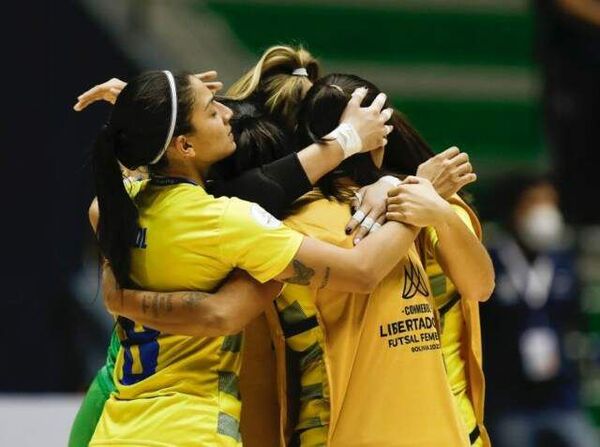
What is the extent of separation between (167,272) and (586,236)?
21.0 ft

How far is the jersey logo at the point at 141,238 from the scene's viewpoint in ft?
11.5

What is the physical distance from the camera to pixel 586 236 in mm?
9578

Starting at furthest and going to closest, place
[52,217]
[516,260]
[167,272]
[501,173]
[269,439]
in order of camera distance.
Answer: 1. [501,173]
2. [52,217]
3. [516,260]
4. [269,439]
5. [167,272]

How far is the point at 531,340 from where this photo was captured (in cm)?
830

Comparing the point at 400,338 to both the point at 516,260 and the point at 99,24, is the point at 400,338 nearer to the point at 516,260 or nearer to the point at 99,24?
the point at 516,260

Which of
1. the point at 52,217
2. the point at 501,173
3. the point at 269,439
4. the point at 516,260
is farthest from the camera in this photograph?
the point at 501,173

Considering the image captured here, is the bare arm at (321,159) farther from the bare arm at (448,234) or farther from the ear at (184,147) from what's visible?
the ear at (184,147)

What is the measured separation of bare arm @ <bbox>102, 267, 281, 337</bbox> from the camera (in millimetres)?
3438

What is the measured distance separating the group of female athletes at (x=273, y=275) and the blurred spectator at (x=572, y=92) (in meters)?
5.22

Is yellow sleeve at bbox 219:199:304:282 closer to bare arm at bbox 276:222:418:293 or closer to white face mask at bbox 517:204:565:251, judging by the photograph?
bare arm at bbox 276:222:418:293

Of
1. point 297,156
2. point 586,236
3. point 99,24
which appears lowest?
point 586,236

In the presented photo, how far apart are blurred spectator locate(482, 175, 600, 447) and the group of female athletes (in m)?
4.34

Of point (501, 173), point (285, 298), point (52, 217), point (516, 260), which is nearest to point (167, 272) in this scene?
point (285, 298)

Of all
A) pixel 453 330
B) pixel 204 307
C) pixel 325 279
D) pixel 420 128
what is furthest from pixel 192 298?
pixel 420 128
